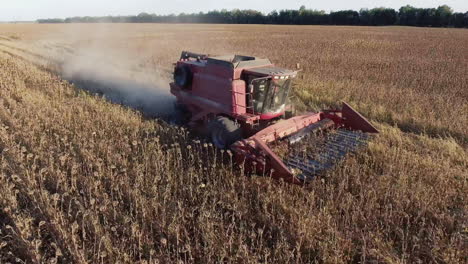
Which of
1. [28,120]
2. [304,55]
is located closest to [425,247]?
[28,120]

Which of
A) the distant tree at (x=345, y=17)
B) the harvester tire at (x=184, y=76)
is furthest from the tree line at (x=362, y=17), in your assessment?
the harvester tire at (x=184, y=76)

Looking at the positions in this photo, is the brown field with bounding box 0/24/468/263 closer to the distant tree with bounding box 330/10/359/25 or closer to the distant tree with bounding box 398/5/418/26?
the distant tree with bounding box 398/5/418/26

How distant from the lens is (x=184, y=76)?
7.36 meters

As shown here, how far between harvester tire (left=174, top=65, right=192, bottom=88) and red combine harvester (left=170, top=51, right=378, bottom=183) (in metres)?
0.05

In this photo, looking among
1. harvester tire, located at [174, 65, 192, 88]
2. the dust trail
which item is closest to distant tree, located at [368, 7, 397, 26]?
the dust trail

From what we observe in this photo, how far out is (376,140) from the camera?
6.21 m

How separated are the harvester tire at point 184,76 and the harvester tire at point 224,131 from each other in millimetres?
1508

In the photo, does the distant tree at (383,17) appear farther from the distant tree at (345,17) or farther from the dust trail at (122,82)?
the dust trail at (122,82)

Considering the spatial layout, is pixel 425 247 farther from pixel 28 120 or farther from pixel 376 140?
pixel 28 120

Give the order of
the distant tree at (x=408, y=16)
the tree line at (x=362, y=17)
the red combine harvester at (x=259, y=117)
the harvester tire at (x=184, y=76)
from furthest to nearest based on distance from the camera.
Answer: the distant tree at (x=408, y=16), the tree line at (x=362, y=17), the harvester tire at (x=184, y=76), the red combine harvester at (x=259, y=117)

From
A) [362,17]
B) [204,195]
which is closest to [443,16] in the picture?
[362,17]

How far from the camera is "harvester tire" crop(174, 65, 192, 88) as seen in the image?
7.35 metres

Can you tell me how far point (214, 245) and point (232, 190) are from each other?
928mm

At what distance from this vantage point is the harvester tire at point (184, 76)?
24.1 ft
